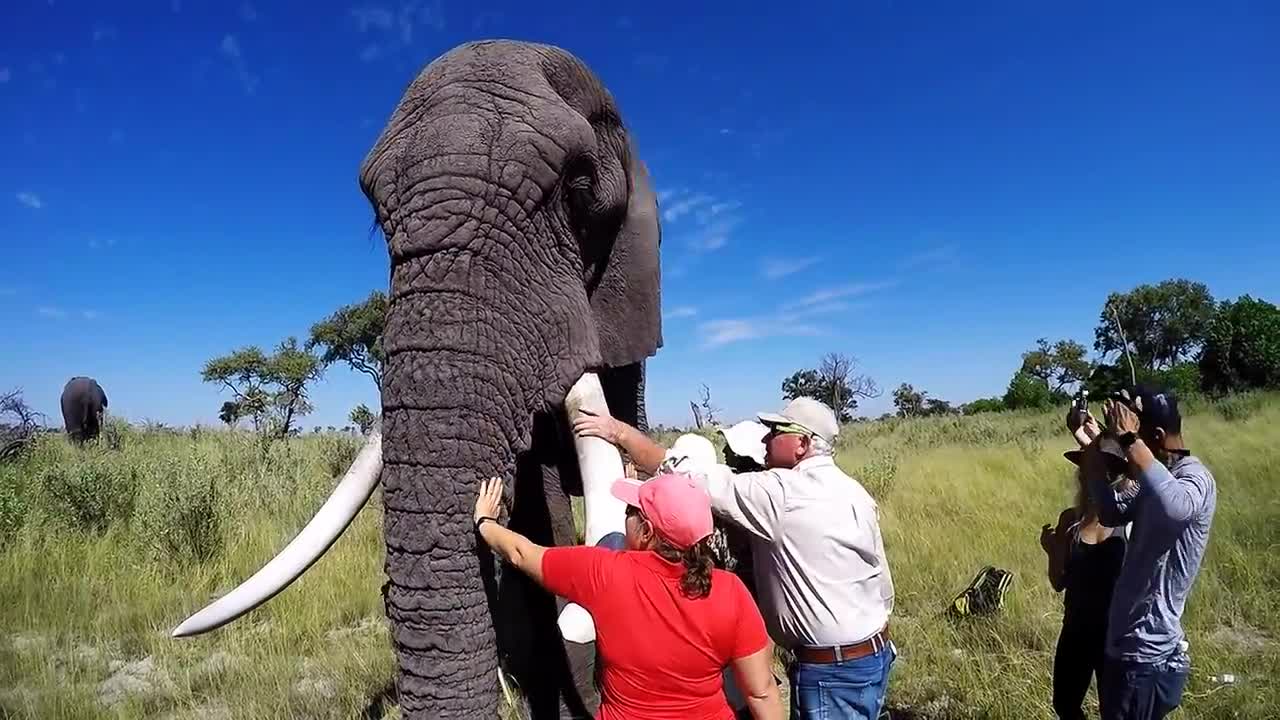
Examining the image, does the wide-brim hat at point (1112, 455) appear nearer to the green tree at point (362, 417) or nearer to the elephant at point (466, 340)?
the elephant at point (466, 340)

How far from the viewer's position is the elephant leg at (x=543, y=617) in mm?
3994

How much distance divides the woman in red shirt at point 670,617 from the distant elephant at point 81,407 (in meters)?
17.5

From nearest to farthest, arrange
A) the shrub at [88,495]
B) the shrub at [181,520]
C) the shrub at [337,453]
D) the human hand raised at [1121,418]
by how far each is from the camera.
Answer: the human hand raised at [1121,418]
the shrub at [181,520]
the shrub at [88,495]
the shrub at [337,453]

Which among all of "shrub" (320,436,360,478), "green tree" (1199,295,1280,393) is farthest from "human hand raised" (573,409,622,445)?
"green tree" (1199,295,1280,393)

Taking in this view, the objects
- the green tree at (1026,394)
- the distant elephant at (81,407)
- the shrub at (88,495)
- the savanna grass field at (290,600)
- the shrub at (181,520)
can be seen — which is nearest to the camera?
the savanna grass field at (290,600)

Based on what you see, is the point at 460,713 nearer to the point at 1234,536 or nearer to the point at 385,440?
the point at 385,440

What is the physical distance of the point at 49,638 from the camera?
5062mm

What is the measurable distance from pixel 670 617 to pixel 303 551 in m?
1.26

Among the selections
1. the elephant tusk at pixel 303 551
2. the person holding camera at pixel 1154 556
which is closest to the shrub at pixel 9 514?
the elephant tusk at pixel 303 551

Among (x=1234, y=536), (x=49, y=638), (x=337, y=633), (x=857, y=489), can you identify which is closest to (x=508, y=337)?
(x=857, y=489)

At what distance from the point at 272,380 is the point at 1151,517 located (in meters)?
29.7

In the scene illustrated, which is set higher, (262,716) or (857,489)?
(857,489)

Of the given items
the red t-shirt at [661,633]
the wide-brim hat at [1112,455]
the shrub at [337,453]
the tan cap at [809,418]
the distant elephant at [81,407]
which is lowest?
the red t-shirt at [661,633]

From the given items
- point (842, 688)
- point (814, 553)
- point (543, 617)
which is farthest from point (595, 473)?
point (543, 617)
